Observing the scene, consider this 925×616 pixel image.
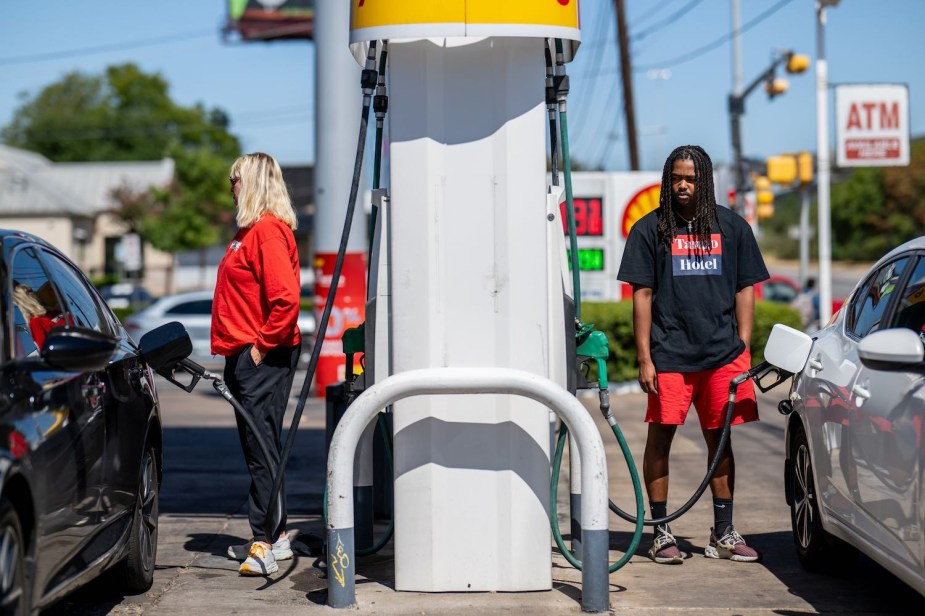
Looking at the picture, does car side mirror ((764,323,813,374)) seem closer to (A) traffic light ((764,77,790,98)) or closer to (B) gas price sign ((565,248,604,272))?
(B) gas price sign ((565,248,604,272))

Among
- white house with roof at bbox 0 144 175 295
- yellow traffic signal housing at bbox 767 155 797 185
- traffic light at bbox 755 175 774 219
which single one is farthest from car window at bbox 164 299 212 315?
white house with roof at bbox 0 144 175 295

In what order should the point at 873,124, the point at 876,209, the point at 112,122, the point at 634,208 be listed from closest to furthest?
1. the point at 634,208
2. the point at 873,124
3. the point at 876,209
4. the point at 112,122

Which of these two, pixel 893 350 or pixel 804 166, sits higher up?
pixel 804 166

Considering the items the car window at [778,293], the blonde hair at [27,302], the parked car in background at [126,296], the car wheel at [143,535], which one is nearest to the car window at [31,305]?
the blonde hair at [27,302]

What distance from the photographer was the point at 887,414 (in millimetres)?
A: 4805

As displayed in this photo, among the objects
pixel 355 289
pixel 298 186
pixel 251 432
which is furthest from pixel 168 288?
pixel 251 432

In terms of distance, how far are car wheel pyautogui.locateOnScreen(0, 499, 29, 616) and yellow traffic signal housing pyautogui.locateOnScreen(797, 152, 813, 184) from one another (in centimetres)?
2287

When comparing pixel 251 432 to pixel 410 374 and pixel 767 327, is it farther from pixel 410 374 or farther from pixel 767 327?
pixel 767 327

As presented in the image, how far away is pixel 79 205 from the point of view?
69.9 m

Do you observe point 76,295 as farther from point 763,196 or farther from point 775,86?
point 763,196

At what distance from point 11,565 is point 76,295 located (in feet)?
6.42

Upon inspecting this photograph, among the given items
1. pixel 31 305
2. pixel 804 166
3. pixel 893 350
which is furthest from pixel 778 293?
pixel 31 305

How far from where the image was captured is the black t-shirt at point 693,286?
6316 mm

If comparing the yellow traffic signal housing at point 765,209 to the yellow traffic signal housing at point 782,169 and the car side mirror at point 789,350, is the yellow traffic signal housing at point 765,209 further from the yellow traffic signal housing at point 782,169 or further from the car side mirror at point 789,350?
the car side mirror at point 789,350
